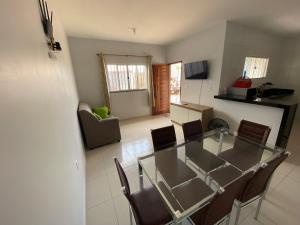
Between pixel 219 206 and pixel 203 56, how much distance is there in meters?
3.45

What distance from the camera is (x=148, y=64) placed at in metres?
4.62

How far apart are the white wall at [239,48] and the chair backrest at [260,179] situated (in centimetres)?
240

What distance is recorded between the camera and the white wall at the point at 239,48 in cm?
303

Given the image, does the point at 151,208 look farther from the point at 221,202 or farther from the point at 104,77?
the point at 104,77

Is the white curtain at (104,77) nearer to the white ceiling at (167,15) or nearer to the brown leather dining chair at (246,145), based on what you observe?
the white ceiling at (167,15)

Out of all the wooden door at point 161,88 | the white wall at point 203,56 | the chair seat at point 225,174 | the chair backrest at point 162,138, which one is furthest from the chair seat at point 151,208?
the wooden door at point 161,88

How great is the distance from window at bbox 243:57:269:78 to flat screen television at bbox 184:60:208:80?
1078 millimetres

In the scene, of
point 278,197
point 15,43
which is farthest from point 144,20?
point 278,197

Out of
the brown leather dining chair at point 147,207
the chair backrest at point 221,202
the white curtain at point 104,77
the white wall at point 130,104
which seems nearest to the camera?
the chair backrest at point 221,202

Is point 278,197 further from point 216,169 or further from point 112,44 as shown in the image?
point 112,44

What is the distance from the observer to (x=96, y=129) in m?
2.90

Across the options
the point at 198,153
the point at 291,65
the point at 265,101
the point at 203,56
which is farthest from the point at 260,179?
the point at 291,65

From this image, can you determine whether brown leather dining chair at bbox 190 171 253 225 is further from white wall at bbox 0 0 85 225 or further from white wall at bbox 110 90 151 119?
white wall at bbox 110 90 151 119

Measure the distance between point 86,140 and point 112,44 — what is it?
2.96 m
